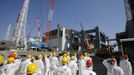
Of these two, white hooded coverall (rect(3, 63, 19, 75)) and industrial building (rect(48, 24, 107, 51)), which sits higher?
industrial building (rect(48, 24, 107, 51))

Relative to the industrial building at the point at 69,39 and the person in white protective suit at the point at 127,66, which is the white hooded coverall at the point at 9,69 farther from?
the industrial building at the point at 69,39

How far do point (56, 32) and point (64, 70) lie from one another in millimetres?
70180

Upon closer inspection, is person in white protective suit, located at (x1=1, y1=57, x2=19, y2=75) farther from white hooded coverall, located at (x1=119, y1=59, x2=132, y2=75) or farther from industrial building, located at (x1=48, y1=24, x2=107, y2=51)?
industrial building, located at (x1=48, y1=24, x2=107, y2=51)

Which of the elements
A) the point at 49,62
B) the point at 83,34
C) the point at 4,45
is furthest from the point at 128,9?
the point at 4,45

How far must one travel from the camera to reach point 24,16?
7738 cm

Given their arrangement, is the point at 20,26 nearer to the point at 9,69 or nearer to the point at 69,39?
the point at 69,39

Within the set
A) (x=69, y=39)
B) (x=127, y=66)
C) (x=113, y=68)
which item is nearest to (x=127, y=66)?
(x=127, y=66)

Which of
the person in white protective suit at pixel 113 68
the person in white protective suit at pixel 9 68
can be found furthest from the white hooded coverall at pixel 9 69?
the person in white protective suit at pixel 113 68

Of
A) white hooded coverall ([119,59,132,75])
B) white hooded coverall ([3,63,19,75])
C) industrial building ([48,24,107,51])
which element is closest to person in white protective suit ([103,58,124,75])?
white hooded coverall ([119,59,132,75])

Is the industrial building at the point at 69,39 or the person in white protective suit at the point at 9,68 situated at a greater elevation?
the industrial building at the point at 69,39

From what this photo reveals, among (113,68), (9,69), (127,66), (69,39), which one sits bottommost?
(127,66)

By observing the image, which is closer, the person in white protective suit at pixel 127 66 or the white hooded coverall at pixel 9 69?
the white hooded coverall at pixel 9 69

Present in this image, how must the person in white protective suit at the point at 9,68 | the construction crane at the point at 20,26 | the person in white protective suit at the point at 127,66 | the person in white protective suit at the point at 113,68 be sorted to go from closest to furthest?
the person in white protective suit at the point at 9,68
the person in white protective suit at the point at 113,68
the person in white protective suit at the point at 127,66
the construction crane at the point at 20,26

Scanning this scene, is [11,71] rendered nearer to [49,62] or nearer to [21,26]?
[49,62]
